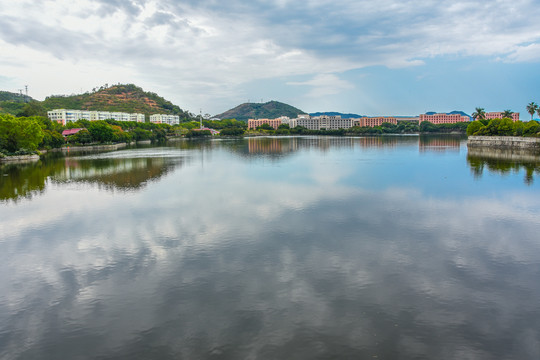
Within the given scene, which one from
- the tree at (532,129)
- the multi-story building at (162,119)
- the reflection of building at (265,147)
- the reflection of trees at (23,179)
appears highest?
the multi-story building at (162,119)

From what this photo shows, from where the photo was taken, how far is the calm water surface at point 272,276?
17.1 feet

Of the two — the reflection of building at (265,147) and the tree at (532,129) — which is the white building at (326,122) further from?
the tree at (532,129)

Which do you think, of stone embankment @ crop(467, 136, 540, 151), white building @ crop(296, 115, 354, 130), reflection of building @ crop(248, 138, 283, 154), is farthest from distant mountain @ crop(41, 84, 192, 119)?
stone embankment @ crop(467, 136, 540, 151)

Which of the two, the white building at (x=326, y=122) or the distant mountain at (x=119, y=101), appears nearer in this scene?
the distant mountain at (x=119, y=101)

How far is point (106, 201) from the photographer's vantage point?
14.3 meters

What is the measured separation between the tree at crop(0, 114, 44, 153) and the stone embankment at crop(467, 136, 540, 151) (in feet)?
152

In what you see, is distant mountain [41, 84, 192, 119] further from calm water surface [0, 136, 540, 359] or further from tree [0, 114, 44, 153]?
calm water surface [0, 136, 540, 359]

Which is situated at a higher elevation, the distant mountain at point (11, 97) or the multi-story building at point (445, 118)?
the distant mountain at point (11, 97)

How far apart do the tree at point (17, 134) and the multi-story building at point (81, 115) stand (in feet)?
→ 165

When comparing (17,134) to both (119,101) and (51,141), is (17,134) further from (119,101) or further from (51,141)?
(119,101)

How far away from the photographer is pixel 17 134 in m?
30.5

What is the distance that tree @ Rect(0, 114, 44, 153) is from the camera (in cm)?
2952

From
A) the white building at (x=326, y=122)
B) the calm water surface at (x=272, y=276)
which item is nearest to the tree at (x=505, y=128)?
the calm water surface at (x=272, y=276)

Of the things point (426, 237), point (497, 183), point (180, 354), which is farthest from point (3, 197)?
point (497, 183)
